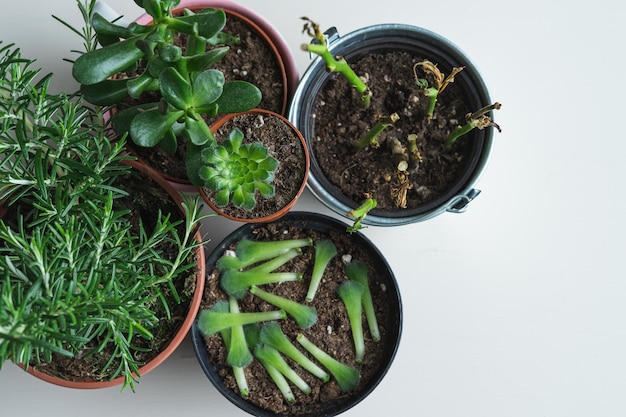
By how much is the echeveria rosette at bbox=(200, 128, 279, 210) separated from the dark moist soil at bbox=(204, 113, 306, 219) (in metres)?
0.07

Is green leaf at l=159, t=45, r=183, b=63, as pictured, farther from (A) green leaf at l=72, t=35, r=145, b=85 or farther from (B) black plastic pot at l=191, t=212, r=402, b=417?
(B) black plastic pot at l=191, t=212, r=402, b=417

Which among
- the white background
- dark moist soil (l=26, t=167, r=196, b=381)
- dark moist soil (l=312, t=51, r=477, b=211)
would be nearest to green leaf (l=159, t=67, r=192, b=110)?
dark moist soil (l=26, t=167, r=196, b=381)

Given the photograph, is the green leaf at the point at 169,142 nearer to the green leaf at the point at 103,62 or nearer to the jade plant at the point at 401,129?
the green leaf at the point at 103,62

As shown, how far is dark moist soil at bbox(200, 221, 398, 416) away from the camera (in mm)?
1142

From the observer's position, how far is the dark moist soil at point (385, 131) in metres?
1.14

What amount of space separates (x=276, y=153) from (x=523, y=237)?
606 millimetres

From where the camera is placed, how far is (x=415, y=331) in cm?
128

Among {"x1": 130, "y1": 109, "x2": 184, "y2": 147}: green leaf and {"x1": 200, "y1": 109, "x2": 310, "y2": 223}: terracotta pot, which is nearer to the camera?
{"x1": 130, "y1": 109, "x2": 184, "y2": 147}: green leaf

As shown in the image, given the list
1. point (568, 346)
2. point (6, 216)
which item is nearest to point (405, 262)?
point (568, 346)

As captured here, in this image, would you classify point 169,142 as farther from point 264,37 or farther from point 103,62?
point 264,37

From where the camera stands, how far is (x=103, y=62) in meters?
0.92

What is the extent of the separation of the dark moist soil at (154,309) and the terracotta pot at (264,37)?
57 millimetres

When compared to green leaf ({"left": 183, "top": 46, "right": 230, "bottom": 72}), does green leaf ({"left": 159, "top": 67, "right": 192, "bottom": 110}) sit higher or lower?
lower

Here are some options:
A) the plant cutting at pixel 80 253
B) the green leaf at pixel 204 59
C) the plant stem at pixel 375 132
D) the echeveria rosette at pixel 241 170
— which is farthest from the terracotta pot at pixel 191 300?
the plant stem at pixel 375 132
